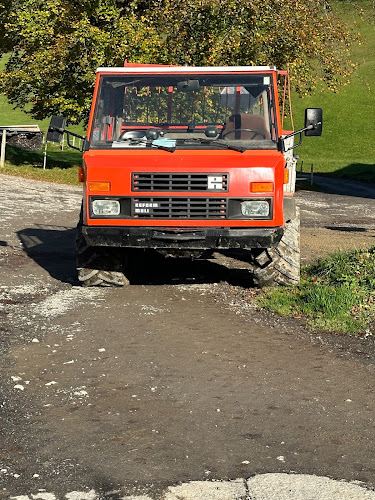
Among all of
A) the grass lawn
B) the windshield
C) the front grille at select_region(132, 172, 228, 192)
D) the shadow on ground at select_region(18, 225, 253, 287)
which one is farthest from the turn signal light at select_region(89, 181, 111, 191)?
the grass lawn

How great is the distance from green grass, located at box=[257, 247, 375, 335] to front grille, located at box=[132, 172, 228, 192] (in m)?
1.44

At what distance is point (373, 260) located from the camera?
36.4 feet

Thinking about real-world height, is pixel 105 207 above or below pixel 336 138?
above

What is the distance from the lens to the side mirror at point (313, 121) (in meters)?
10.2

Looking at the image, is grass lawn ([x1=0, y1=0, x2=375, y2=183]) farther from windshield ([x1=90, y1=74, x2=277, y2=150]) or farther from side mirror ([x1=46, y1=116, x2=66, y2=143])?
side mirror ([x1=46, y1=116, x2=66, y2=143])

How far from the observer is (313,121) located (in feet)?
33.7

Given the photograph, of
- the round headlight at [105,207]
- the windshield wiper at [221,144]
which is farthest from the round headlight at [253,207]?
the round headlight at [105,207]

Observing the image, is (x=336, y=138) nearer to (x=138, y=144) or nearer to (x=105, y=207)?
(x=138, y=144)

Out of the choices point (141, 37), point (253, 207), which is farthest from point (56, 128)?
point (141, 37)

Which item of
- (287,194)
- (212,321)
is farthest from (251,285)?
(212,321)

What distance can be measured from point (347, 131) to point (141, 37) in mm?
37799

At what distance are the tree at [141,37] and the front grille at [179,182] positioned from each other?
18053 millimetres

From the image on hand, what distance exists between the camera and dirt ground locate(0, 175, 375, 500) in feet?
17.7

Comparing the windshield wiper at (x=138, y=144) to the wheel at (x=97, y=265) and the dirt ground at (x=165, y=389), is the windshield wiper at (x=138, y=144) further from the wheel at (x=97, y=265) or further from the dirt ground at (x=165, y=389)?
the dirt ground at (x=165, y=389)
